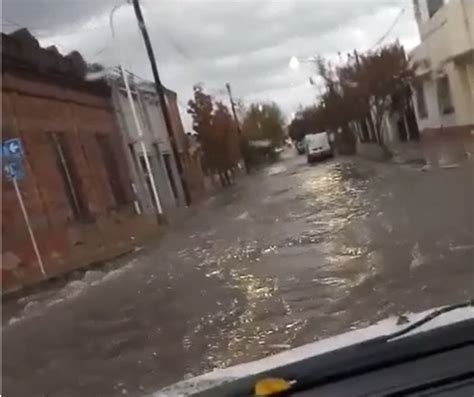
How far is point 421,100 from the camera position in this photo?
5.29 feet

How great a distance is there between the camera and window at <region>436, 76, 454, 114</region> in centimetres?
157

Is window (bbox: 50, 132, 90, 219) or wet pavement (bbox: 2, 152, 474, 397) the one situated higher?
window (bbox: 50, 132, 90, 219)

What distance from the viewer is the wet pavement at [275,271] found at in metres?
1.73

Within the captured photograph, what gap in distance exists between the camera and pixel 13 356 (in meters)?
2.35

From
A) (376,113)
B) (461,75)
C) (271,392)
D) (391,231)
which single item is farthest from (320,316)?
(271,392)

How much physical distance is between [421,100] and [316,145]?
9.4 inches

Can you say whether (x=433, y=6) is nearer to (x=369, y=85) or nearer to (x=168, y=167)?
(x=369, y=85)

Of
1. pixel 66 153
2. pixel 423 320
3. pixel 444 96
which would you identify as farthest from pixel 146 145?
pixel 423 320

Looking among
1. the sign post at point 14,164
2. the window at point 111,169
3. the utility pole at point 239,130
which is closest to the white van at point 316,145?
the utility pole at point 239,130

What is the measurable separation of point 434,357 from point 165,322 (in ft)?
4.59

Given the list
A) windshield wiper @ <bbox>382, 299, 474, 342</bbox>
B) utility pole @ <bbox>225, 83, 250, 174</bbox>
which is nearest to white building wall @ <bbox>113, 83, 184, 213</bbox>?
utility pole @ <bbox>225, 83, 250, 174</bbox>

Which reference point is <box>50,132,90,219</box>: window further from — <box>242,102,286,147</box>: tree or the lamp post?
<box>242,102,286,147</box>: tree

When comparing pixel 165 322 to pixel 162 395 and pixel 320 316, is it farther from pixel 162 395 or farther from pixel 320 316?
pixel 162 395

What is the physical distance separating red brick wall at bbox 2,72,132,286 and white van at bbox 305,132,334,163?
0.38 meters
